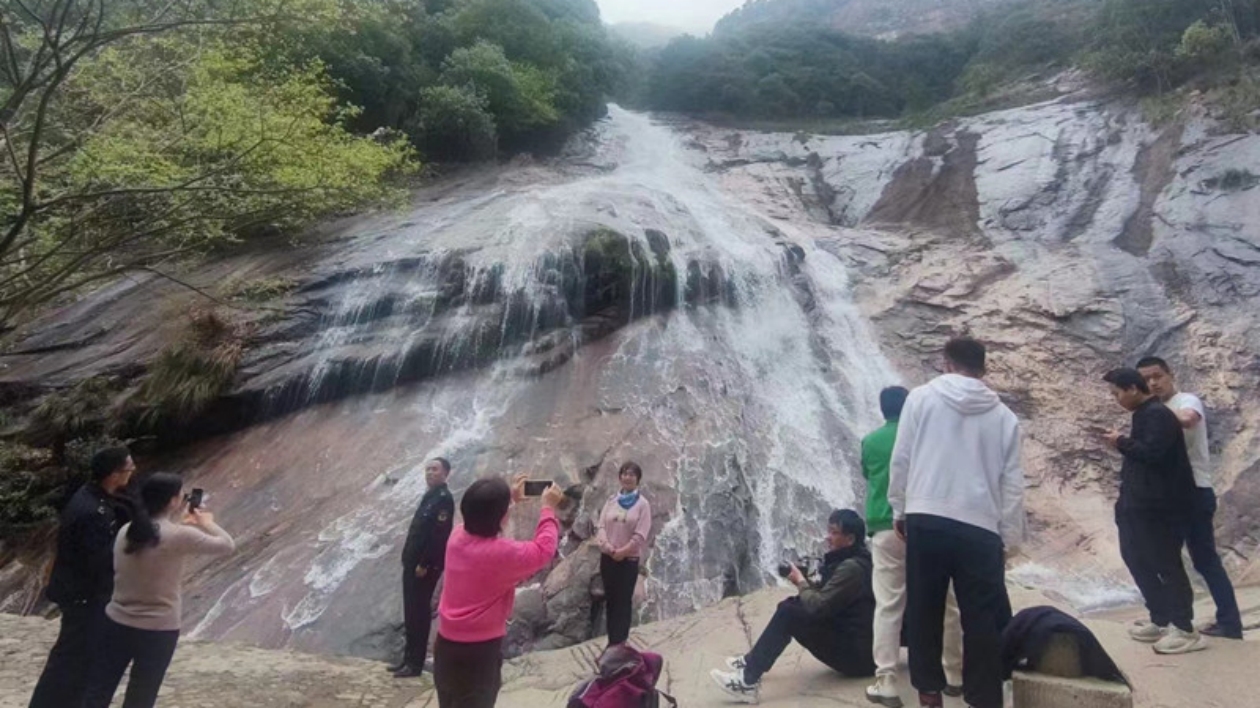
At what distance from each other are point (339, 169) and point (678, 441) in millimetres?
7229

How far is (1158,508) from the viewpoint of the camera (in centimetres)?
405

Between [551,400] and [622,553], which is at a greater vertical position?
[622,553]

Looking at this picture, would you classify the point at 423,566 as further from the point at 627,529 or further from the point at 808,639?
the point at 808,639

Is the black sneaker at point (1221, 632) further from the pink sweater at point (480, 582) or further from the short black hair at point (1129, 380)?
the pink sweater at point (480, 582)

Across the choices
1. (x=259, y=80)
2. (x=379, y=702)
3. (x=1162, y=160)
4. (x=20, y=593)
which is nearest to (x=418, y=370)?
(x=20, y=593)

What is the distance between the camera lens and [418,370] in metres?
10.8

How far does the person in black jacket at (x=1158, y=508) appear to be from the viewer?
13.0 ft

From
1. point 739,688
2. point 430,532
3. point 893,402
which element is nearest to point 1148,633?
point 893,402

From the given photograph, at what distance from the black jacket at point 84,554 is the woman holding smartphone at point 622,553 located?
2983 millimetres

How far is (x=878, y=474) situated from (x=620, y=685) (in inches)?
71.4

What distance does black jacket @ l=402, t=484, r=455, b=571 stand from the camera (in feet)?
18.2

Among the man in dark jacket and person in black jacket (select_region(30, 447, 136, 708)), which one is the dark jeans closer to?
the man in dark jacket

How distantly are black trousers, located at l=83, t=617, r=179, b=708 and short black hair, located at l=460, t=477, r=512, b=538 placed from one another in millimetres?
1658

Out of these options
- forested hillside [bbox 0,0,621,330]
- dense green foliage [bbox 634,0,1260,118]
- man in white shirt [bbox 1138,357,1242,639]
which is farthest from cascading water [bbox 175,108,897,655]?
dense green foliage [bbox 634,0,1260,118]
